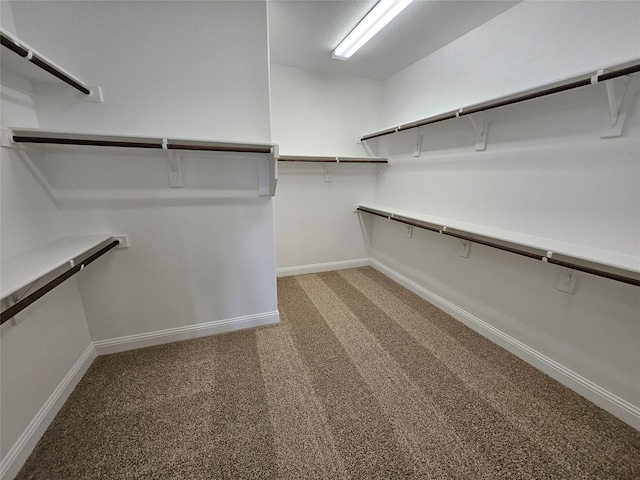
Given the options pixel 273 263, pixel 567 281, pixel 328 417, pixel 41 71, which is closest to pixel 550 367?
pixel 567 281

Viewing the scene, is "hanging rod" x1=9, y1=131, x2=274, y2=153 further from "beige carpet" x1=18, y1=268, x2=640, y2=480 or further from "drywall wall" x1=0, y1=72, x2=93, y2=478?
"beige carpet" x1=18, y1=268, x2=640, y2=480

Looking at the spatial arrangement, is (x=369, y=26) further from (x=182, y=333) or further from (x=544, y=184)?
(x=182, y=333)

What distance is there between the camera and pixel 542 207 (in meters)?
1.59

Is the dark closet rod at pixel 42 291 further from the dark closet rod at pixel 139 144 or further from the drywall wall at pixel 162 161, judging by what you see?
the dark closet rod at pixel 139 144

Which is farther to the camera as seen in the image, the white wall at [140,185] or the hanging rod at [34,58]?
the white wall at [140,185]

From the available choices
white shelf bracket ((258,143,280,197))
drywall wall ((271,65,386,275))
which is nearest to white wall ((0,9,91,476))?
white shelf bracket ((258,143,280,197))

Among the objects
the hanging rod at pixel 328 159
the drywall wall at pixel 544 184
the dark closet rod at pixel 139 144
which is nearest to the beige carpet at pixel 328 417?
the drywall wall at pixel 544 184

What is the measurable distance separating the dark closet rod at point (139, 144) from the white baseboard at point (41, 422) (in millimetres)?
1264

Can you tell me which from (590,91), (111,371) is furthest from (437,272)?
(111,371)

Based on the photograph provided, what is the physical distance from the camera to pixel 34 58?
105 cm

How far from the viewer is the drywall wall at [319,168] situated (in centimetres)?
280

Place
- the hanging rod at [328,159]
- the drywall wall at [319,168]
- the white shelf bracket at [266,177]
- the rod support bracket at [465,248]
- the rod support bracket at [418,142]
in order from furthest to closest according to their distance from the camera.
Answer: the drywall wall at [319,168]
the hanging rod at [328,159]
the rod support bracket at [418,142]
the rod support bracket at [465,248]
the white shelf bracket at [266,177]

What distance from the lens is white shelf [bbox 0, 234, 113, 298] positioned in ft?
2.96

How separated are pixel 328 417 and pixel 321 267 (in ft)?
6.76
